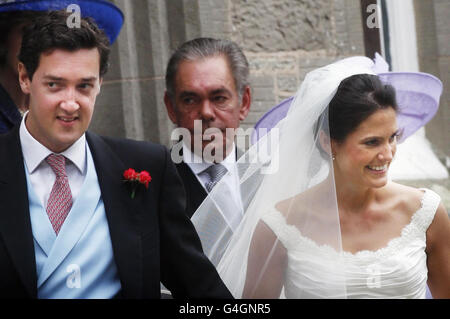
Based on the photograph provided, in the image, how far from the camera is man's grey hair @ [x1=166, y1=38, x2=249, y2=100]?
3523 millimetres


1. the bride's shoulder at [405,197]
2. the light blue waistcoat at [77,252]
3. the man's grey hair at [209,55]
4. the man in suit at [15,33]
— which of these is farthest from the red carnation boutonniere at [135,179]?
the bride's shoulder at [405,197]

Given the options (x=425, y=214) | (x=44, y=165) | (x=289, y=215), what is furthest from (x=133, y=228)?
(x=425, y=214)

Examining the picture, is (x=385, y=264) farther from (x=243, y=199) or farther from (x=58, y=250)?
(x=58, y=250)

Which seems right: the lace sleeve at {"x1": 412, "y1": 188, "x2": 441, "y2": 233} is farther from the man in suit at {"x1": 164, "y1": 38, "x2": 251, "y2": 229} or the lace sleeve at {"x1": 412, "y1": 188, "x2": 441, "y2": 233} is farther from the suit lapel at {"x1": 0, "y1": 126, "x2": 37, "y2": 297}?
the suit lapel at {"x1": 0, "y1": 126, "x2": 37, "y2": 297}

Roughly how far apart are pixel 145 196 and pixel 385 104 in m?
1.18

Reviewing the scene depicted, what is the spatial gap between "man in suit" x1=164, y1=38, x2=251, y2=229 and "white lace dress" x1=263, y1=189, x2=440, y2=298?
31 cm

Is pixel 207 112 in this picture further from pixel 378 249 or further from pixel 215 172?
pixel 378 249

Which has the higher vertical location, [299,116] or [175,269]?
[299,116]

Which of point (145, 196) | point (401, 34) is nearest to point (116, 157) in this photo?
point (145, 196)

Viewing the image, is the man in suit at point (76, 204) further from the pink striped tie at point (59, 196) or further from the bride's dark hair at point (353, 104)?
the bride's dark hair at point (353, 104)

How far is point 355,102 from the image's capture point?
9.95 ft

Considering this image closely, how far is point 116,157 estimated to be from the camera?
2.49 metres

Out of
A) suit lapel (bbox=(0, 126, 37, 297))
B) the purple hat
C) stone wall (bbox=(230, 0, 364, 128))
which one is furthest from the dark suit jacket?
stone wall (bbox=(230, 0, 364, 128))
